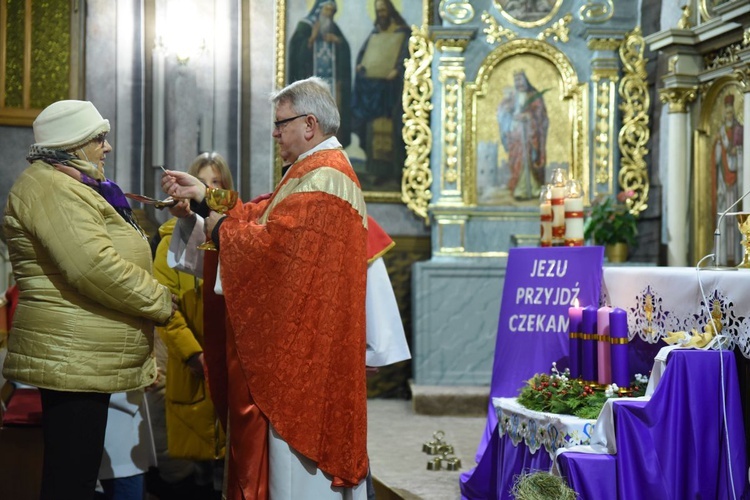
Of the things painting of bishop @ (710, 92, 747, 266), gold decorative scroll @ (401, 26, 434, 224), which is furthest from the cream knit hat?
gold decorative scroll @ (401, 26, 434, 224)

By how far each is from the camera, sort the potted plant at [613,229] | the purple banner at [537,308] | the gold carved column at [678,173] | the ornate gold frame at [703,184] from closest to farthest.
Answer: the purple banner at [537,308] → the ornate gold frame at [703,184] → the gold carved column at [678,173] → the potted plant at [613,229]

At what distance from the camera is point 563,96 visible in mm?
7945

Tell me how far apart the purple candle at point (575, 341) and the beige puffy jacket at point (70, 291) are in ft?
6.03

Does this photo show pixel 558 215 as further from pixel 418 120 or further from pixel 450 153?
pixel 418 120

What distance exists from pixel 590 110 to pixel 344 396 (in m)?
5.45

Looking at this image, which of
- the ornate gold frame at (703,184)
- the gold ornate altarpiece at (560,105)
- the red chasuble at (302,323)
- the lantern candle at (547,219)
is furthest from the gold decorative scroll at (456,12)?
the red chasuble at (302,323)

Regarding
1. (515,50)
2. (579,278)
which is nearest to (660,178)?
(515,50)

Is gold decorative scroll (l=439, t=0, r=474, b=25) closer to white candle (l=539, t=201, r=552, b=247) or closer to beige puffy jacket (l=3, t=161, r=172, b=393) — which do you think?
white candle (l=539, t=201, r=552, b=247)

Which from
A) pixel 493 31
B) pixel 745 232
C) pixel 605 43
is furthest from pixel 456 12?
pixel 745 232

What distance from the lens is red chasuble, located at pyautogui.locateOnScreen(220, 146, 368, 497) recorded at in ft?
9.89

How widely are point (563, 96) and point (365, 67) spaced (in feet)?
5.66

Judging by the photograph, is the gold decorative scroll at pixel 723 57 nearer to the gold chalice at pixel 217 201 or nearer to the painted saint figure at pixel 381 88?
the painted saint figure at pixel 381 88

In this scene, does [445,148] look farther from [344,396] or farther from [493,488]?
[344,396]

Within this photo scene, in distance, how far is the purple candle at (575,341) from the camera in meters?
3.99
